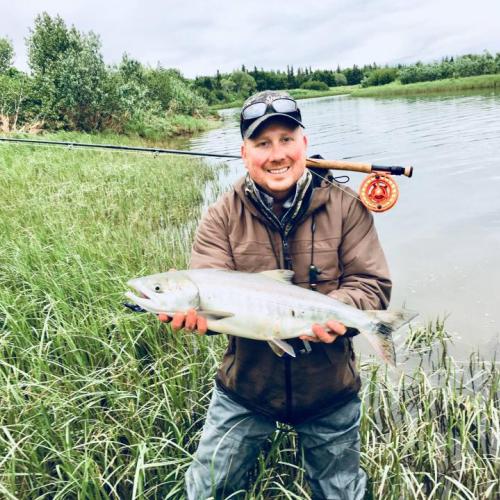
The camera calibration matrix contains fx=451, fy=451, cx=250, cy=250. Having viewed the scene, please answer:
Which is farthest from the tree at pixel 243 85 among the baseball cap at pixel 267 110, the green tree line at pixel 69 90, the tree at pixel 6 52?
the baseball cap at pixel 267 110

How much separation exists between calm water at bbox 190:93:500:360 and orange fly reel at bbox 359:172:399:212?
8.36 ft

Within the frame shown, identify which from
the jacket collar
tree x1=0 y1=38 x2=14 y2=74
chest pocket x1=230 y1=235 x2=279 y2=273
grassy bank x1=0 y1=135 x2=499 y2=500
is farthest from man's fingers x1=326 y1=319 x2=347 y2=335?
tree x1=0 y1=38 x2=14 y2=74

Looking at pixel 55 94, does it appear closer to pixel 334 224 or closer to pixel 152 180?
pixel 152 180

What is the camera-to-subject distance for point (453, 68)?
5591 cm

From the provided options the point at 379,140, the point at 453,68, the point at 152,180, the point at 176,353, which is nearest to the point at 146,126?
the point at 379,140

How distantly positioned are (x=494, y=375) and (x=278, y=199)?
2.48 m

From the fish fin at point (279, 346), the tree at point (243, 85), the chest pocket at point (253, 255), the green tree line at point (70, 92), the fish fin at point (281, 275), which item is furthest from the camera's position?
the tree at point (243, 85)

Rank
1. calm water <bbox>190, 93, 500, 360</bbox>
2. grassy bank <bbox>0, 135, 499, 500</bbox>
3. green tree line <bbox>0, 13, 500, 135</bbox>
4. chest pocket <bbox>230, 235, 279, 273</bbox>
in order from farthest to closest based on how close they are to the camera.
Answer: green tree line <bbox>0, 13, 500, 135</bbox>, calm water <bbox>190, 93, 500, 360</bbox>, grassy bank <bbox>0, 135, 499, 500</bbox>, chest pocket <bbox>230, 235, 279, 273</bbox>

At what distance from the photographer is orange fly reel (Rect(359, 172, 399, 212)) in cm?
268

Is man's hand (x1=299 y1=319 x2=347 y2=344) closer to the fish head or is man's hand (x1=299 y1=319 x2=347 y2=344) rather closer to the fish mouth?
the fish head

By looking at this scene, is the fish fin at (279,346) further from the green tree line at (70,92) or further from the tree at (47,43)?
the tree at (47,43)

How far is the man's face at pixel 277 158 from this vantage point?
236 cm

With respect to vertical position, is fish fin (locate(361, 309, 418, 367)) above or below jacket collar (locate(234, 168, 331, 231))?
below

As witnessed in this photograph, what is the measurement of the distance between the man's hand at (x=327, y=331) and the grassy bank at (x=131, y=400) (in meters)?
0.89
